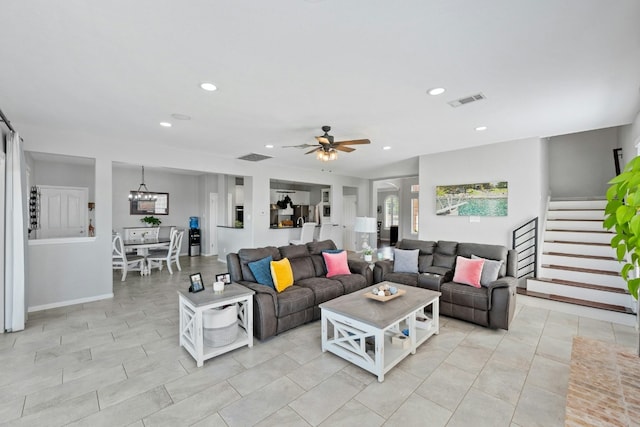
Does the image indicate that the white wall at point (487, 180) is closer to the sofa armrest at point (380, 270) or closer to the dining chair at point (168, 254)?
the sofa armrest at point (380, 270)

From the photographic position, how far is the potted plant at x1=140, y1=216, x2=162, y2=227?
8.05 meters

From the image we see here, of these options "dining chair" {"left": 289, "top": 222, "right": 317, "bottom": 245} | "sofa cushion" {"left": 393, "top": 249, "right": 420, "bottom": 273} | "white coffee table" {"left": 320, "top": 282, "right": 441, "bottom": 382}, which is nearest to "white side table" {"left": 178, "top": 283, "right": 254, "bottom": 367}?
"white coffee table" {"left": 320, "top": 282, "right": 441, "bottom": 382}

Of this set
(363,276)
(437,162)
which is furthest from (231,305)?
(437,162)

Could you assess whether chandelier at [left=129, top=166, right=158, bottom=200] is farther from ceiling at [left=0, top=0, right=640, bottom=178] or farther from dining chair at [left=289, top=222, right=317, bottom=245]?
dining chair at [left=289, top=222, right=317, bottom=245]

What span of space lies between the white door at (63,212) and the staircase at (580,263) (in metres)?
9.28

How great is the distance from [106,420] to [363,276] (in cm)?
326

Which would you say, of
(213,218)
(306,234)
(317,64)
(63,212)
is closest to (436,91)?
(317,64)

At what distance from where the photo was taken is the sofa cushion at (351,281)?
4.02m

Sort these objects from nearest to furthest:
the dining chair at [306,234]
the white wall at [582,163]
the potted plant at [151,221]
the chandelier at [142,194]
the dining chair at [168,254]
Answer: the white wall at [582,163], the dining chair at [168,254], the dining chair at [306,234], the chandelier at [142,194], the potted plant at [151,221]

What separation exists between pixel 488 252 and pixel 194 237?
797 cm

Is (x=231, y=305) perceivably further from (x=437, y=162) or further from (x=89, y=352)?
(x=437, y=162)

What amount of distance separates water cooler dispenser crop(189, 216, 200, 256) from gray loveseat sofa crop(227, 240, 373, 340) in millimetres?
5711

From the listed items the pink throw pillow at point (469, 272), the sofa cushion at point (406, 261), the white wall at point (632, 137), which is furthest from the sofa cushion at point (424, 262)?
the white wall at point (632, 137)

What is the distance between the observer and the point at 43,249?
13.7 ft
